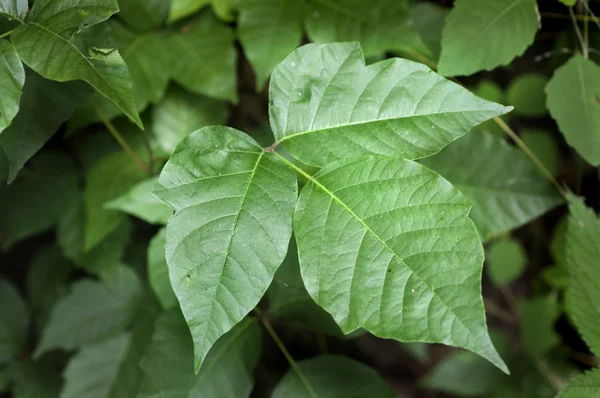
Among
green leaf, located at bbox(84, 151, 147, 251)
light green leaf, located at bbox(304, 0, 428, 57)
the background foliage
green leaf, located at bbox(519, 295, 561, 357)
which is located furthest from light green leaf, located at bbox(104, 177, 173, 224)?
green leaf, located at bbox(519, 295, 561, 357)

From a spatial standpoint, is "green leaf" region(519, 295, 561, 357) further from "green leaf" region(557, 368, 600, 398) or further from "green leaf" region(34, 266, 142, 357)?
"green leaf" region(34, 266, 142, 357)

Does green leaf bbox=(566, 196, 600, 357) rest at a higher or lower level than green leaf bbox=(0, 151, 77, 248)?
higher

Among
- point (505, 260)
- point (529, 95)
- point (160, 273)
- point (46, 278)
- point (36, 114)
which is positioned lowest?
point (46, 278)

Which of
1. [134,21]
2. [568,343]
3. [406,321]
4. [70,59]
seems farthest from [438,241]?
[568,343]

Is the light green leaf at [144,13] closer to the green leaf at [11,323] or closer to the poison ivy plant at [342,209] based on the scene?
the poison ivy plant at [342,209]

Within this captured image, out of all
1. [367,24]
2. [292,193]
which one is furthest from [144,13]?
[292,193]

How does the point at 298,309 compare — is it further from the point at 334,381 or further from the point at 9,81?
the point at 9,81

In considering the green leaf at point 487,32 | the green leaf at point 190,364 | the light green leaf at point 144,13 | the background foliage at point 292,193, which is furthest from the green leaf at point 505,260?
the light green leaf at point 144,13
